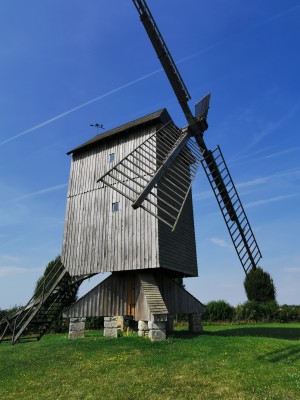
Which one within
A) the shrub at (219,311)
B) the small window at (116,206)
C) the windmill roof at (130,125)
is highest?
the windmill roof at (130,125)

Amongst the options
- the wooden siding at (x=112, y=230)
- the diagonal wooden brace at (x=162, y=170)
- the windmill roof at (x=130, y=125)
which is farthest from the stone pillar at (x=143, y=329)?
the windmill roof at (x=130, y=125)

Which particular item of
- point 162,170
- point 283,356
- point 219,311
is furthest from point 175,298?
point 219,311

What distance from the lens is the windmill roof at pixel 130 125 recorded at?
17250mm

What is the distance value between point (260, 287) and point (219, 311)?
4.23m

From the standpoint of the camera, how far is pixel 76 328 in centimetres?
1570

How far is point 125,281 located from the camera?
15922mm

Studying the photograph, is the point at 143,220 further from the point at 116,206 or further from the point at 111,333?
the point at 111,333

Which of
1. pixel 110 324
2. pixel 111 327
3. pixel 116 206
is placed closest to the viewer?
pixel 111 327

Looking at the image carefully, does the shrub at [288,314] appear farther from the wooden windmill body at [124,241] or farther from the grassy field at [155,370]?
the grassy field at [155,370]

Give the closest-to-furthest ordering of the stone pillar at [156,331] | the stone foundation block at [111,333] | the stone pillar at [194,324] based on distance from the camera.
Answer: the stone pillar at [156,331], the stone foundation block at [111,333], the stone pillar at [194,324]

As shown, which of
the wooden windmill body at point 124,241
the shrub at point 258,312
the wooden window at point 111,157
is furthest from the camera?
the shrub at point 258,312

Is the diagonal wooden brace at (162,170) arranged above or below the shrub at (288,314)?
above

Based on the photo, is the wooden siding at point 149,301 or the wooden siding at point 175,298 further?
the wooden siding at point 175,298

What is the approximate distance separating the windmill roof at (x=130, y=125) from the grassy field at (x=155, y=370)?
35.3 ft
